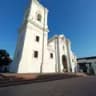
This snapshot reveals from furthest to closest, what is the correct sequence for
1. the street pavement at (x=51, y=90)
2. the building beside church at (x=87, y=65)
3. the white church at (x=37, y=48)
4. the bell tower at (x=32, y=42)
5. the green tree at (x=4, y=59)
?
1. the building beside church at (x=87, y=65)
2. the green tree at (x=4, y=59)
3. the white church at (x=37, y=48)
4. the bell tower at (x=32, y=42)
5. the street pavement at (x=51, y=90)

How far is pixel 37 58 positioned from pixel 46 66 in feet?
8.58

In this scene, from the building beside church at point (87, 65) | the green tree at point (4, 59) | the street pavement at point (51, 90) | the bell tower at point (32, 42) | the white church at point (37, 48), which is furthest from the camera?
the building beside church at point (87, 65)

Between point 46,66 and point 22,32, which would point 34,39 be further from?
point 46,66

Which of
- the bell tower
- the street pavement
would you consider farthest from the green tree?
the street pavement

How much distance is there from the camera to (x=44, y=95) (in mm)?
4457

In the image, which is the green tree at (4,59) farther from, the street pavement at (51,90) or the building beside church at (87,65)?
the street pavement at (51,90)

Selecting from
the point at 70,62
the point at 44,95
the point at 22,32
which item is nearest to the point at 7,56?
the point at 22,32

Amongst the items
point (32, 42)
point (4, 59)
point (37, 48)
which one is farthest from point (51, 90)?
point (4, 59)

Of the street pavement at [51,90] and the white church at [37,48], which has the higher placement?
the white church at [37,48]

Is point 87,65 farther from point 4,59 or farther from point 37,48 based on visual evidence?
point 4,59

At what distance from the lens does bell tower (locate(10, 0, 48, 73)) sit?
17.6 m

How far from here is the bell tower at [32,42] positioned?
57.7 feet

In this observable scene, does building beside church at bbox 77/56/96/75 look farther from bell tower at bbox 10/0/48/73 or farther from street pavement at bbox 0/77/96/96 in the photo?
street pavement at bbox 0/77/96/96

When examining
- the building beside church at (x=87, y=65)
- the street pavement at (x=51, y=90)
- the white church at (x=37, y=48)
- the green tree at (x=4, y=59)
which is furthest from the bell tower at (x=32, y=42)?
the building beside church at (x=87, y=65)
